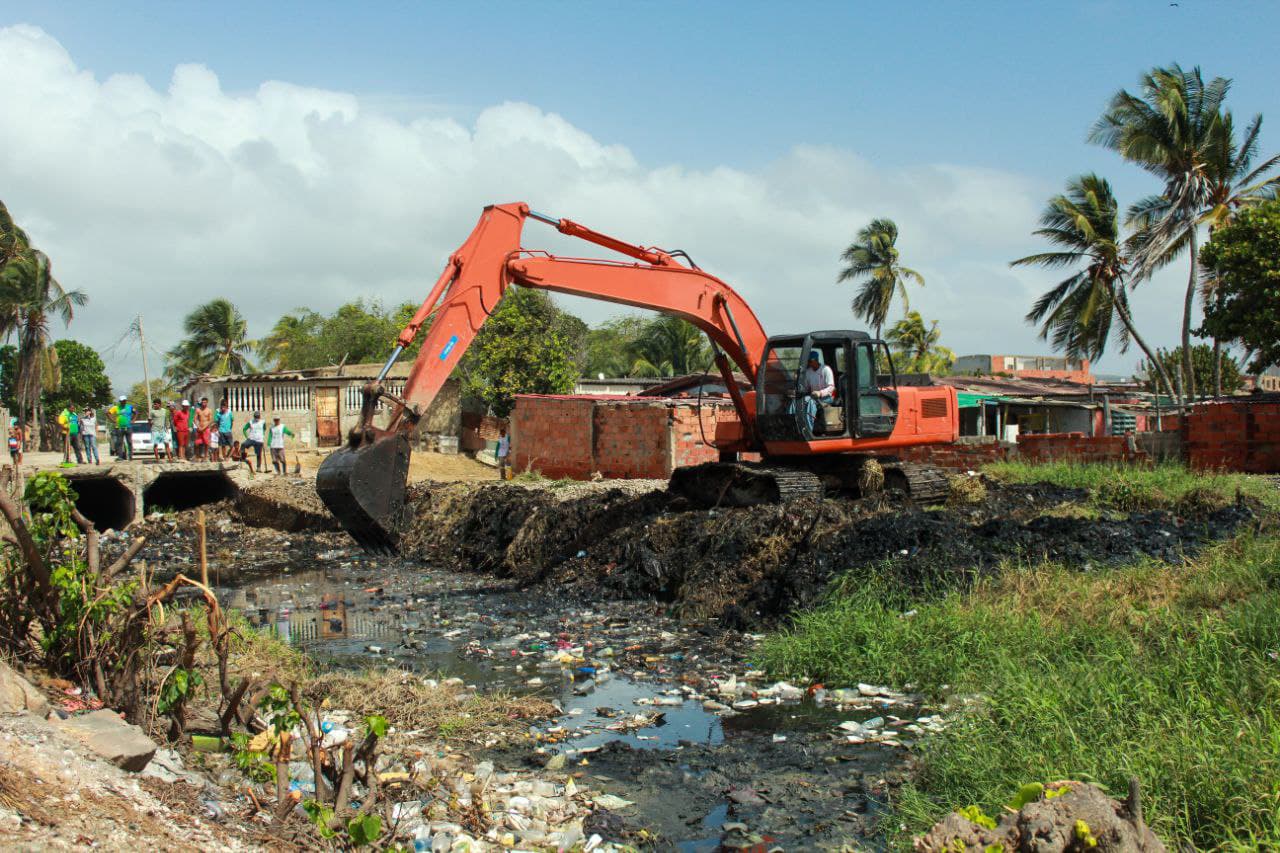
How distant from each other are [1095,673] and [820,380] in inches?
254

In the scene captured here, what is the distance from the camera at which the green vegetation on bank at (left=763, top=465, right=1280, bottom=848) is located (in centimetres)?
399

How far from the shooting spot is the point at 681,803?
5.04m

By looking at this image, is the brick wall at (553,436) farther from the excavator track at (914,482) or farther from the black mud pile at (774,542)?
the excavator track at (914,482)

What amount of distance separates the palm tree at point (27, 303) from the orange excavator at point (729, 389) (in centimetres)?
3009

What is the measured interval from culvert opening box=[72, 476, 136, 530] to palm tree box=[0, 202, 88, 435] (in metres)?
16.5

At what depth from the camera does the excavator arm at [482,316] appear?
846 centimetres

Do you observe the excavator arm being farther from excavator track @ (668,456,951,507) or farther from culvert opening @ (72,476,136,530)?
culvert opening @ (72,476,136,530)

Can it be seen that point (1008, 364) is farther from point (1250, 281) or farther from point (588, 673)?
point (588, 673)

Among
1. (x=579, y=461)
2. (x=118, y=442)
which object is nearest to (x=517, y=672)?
(x=579, y=461)

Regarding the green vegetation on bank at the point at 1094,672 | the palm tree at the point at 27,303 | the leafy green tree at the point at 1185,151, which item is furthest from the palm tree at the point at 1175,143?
the palm tree at the point at 27,303

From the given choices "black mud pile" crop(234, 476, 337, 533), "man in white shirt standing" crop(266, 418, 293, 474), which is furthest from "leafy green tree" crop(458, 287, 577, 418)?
"black mud pile" crop(234, 476, 337, 533)

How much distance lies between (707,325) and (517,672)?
5.59 m

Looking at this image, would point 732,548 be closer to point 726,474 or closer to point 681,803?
point 726,474

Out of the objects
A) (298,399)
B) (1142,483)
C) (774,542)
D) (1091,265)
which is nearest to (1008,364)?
(1091,265)
